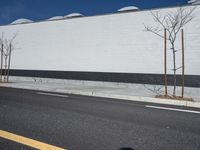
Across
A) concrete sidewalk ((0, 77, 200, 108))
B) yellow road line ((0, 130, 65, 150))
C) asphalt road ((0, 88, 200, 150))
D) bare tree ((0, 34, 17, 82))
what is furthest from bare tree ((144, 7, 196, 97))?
bare tree ((0, 34, 17, 82))

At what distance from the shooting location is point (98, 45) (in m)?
16.0

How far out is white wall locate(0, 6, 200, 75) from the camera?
13.7 meters

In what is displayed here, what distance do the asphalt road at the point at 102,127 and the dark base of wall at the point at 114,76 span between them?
229 inches

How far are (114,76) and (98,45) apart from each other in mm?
2434

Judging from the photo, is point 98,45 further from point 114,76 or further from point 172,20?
point 172,20

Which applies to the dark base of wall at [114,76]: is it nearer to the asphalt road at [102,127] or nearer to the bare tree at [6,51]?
the bare tree at [6,51]

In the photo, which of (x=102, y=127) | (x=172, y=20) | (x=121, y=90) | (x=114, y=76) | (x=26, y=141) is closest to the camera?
(x=26, y=141)

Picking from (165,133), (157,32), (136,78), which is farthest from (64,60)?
(165,133)

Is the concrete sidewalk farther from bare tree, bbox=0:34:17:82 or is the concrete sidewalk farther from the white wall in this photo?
bare tree, bbox=0:34:17:82

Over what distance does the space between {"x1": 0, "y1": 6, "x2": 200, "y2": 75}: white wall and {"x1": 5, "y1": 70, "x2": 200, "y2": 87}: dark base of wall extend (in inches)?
10.4

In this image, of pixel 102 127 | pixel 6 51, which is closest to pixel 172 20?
pixel 102 127

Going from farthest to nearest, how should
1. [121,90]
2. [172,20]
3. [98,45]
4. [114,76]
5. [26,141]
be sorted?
1. [98,45]
2. [114,76]
3. [172,20]
4. [121,90]
5. [26,141]

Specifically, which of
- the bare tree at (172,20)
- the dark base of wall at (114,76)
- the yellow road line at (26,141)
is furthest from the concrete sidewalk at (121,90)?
the yellow road line at (26,141)

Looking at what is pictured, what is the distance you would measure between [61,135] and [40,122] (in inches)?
45.7
